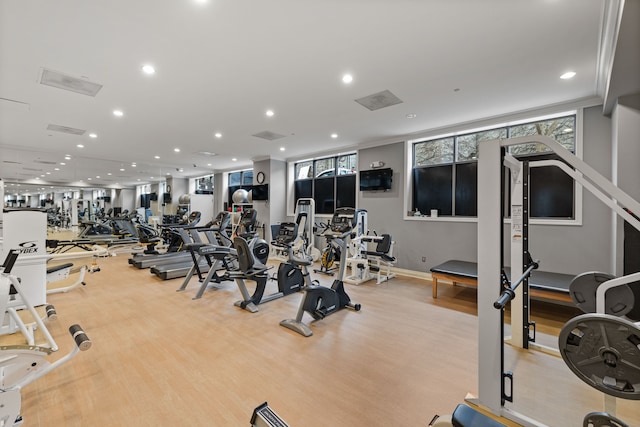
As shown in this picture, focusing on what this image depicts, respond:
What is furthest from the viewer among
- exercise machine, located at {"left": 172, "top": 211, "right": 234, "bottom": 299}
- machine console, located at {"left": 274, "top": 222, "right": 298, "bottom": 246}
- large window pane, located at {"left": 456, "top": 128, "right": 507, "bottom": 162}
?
machine console, located at {"left": 274, "top": 222, "right": 298, "bottom": 246}

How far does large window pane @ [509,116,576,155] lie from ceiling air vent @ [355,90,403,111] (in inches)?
97.2

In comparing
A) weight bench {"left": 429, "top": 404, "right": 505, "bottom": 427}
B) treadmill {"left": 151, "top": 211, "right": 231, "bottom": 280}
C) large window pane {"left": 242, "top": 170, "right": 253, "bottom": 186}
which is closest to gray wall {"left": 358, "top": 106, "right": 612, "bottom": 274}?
treadmill {"left": 151, "top": 211, "right": 231, "bottom": 280}

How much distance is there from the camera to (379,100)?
4301 millimetres

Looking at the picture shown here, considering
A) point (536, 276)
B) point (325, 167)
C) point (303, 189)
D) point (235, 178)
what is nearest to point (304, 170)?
point (303, 189)

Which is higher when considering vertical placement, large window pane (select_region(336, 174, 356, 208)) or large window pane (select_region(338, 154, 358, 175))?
large window pane (select_region(338, 154, 358, 175))

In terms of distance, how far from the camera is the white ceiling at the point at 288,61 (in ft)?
7.87

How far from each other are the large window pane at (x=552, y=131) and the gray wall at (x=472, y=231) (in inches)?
14.3

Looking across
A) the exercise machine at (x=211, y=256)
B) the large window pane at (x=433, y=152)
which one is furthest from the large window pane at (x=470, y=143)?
the exercise machine at (x=211, y=256)

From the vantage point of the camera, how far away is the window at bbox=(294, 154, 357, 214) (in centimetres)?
773

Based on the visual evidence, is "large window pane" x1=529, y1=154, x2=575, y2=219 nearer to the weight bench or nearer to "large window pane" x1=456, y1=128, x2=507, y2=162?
"large window pane" x1=456, y1=128, x2=507, y2=162

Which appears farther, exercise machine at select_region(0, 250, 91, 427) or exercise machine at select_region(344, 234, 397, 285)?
exercise machine at select_region(344, 234, 397, 285)

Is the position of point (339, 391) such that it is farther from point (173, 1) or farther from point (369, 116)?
point (369, 116)

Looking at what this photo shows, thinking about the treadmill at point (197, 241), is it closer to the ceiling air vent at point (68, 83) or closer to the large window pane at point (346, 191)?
the ceiling air vent at point (68, 83)

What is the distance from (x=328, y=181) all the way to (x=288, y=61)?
16.8 ft
